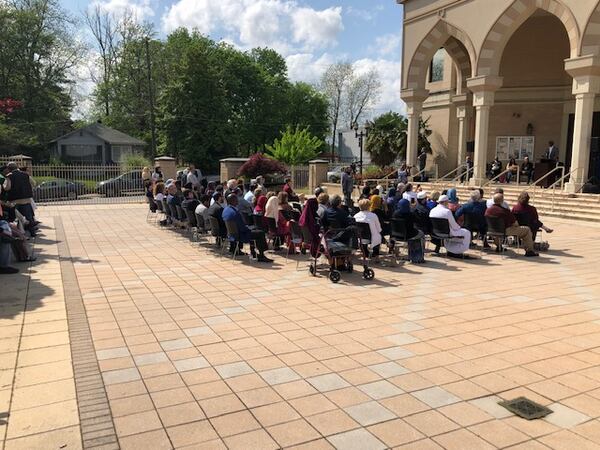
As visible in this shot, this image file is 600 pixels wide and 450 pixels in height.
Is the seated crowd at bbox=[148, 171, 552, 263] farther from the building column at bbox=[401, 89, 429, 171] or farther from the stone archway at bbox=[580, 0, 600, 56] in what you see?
the building column at bbox=[401, 89, 429, 171]

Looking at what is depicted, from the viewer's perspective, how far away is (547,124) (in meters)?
24.0

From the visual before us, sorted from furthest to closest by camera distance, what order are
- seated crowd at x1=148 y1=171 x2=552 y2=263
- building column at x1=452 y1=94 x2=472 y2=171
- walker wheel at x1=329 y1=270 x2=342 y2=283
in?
building column at x1=452 y1=94 x2=472 y2=171 → seated crowd at x1=148 y1=171 x2=552 y2=263 → walker wheel at x1=329 y1=270 x2=342 y2=283

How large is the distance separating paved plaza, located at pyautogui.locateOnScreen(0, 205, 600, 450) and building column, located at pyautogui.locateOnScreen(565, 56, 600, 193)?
10486 millimetres

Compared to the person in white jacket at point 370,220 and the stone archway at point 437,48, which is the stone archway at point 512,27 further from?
the person in white jacket at point 370,220

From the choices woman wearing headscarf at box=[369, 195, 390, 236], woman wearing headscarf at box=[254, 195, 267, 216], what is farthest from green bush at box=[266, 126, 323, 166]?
woman wearing headscarf at box=[369, 195, 390, 236]

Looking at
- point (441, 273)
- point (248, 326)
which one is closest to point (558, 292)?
point (441, 273)

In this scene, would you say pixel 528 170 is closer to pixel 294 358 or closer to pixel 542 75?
pixel 542 75

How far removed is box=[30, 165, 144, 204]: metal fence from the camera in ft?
73.3

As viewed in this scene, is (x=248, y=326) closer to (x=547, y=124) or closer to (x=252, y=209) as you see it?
(x=252, y=209)

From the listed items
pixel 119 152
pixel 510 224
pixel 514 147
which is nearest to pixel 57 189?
pixel 510 224

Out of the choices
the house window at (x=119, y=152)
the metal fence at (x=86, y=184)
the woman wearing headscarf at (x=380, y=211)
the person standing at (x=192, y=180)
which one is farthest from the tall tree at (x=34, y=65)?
the woman wearing headscarf at (x=380, y=211)

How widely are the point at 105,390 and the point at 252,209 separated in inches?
296

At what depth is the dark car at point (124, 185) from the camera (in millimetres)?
25844

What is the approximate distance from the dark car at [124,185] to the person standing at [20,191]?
14053mm
